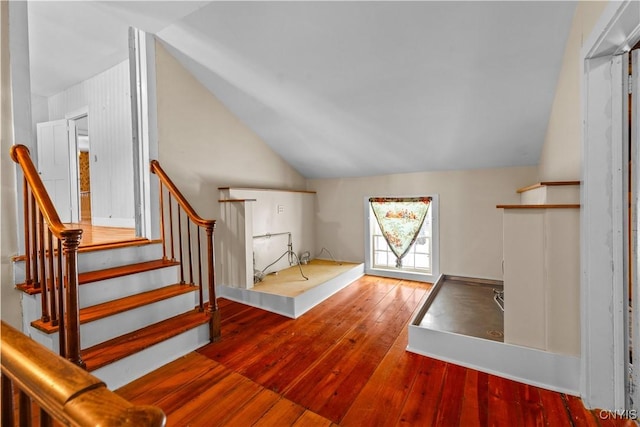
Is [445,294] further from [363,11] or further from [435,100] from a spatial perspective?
[363,11]

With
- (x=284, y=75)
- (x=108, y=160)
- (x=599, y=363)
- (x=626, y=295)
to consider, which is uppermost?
(x=284, y=75)

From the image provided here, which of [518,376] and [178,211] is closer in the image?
[518,376]

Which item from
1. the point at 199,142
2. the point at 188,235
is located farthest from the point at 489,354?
the point at 199,142

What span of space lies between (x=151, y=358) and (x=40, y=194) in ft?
4.13

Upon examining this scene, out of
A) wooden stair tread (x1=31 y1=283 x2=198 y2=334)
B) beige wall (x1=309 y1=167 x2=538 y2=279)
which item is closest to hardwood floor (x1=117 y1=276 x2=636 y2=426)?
wooden stair tread (x1=31 y1=283 x2=198 y2=334)

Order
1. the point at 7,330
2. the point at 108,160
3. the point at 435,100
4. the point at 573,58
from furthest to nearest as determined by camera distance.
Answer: the point at 108,160 < the point at 435,100 < the point at 573,58 < the point at 7,330

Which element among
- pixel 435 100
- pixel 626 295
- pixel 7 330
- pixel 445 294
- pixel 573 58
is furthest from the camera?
pixel 445 294

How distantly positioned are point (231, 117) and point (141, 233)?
5.64 ft

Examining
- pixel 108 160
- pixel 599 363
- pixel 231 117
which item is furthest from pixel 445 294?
pixel 108 160

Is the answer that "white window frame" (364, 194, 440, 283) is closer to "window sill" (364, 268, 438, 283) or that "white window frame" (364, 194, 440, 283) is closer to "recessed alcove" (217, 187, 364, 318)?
"window sill" (364, 268, 438, 283)

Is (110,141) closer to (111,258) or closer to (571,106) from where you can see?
(111,258)

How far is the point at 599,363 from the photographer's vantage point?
1.63 metres

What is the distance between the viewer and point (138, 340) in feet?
6.59

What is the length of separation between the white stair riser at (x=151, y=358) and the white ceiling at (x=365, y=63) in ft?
7.99
